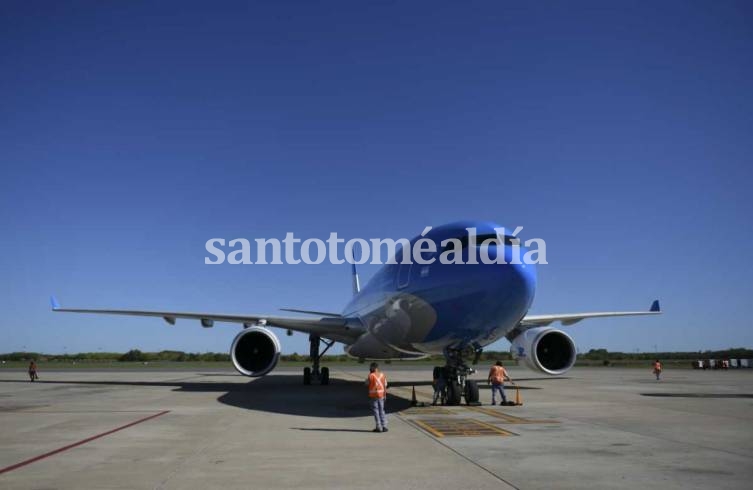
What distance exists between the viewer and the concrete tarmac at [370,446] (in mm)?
6258

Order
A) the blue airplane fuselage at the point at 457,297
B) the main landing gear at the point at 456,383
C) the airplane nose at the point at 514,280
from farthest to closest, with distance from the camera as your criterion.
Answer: the main landing gear at the point at 456,383, the blue airplane fuselage at the point at 457,297, the airplane nose at the point at 514,280

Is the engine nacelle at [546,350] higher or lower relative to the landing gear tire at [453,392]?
higher

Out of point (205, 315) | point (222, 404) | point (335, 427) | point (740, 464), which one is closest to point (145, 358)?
point (205, 315)

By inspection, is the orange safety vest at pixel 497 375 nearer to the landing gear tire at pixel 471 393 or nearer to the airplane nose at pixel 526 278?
the landing gear tire at pixel 471 393

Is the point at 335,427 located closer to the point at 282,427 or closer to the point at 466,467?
the point at 282,427

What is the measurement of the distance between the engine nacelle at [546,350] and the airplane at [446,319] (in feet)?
0.10

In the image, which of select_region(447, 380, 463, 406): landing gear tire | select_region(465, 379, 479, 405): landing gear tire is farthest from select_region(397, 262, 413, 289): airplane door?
select_region(465, 379, 479, 405): landing gear tire

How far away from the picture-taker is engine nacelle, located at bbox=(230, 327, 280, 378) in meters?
18.3

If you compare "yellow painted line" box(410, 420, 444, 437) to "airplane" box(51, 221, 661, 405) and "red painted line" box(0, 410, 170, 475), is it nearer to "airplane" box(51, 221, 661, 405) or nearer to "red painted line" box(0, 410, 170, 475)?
"airplane" box(51, 221, 661, 405)

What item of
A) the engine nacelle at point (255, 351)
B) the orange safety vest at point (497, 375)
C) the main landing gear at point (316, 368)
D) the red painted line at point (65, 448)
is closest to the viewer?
the red painted line at point (65, 448)

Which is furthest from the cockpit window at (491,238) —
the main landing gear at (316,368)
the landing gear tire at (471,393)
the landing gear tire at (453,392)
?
the main landing gear at (316,368)

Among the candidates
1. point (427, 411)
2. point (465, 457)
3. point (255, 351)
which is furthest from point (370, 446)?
point (255, 351)

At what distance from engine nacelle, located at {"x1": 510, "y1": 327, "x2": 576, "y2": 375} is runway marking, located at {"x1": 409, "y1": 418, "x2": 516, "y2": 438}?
19.6 ft

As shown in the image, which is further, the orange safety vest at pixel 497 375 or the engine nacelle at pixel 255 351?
the engine nacelle at pixel 255 351
